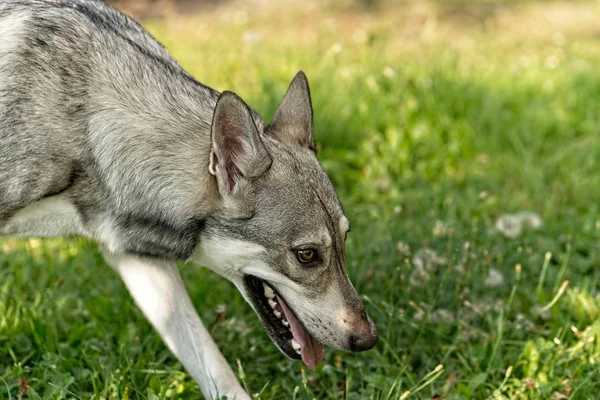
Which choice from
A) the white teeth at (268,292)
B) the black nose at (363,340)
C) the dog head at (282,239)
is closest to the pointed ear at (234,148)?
the dog head at (282,239)

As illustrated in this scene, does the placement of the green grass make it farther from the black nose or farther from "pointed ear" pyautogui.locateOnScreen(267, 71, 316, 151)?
"pointed ear" pyautogui.locateOnScreen(267, 71, 316, 151)

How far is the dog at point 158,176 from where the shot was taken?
308 centimetres

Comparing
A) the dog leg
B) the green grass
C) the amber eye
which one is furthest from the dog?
the green grass

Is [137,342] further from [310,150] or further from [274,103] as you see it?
[274,103]

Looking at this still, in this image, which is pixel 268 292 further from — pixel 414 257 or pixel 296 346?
pixel 414 257

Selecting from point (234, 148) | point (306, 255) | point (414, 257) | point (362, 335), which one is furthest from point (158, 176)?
point (414, 257)

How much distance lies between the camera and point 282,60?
6938 millimetres

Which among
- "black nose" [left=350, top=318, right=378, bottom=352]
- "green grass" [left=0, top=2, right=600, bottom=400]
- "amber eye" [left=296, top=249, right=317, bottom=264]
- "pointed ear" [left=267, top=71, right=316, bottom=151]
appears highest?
"pointed ear" [left=267, top=71, right=316, bottom=151]

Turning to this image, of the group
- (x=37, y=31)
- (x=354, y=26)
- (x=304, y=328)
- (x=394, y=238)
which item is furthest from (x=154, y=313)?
(x=354, y=26)

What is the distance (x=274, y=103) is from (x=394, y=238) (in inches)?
64.1

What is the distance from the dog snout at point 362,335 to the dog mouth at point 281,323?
0.67ft

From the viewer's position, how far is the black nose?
319 cm

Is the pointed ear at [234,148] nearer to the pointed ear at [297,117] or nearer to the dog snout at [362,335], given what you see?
the pointed ear at [297,117]

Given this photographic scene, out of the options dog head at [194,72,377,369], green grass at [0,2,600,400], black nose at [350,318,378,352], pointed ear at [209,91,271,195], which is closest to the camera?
pointed ear at [209,91,271,195]
